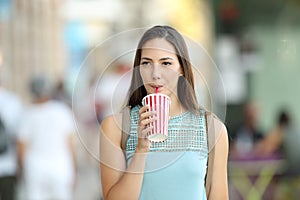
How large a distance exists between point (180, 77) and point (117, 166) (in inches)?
13.9

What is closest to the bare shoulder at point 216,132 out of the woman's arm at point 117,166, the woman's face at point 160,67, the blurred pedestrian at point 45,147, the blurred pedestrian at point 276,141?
the woman's face at point 160,67

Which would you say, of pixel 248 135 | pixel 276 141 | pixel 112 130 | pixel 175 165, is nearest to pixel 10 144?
pixel 276 141

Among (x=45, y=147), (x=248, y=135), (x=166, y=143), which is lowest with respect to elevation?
(x=248, y=135)

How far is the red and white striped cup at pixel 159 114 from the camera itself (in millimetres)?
2945

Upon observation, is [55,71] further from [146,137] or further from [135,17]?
[146,137]

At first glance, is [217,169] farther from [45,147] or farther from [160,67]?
[45,147]

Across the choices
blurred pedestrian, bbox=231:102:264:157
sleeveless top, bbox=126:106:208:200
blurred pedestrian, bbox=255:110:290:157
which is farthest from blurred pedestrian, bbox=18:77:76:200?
sleeveless top, bbox=126:106:208:200

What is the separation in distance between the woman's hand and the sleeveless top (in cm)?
6

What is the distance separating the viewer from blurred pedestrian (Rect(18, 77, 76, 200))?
9.57 metres

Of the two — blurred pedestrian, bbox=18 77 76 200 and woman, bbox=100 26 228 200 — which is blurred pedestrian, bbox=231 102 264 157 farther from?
woman, bbox=100 26 228 200

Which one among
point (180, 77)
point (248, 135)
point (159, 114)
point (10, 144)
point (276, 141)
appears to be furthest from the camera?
point (248, 135)

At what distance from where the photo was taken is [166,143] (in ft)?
10.2

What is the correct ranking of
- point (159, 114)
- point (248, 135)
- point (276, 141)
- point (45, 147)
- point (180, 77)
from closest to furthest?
1. point (159, 114)
2. point (180, 77)
3. point (45, 147)
4. point (276, 141)
5. point (248, 135)

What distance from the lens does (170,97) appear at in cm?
314
